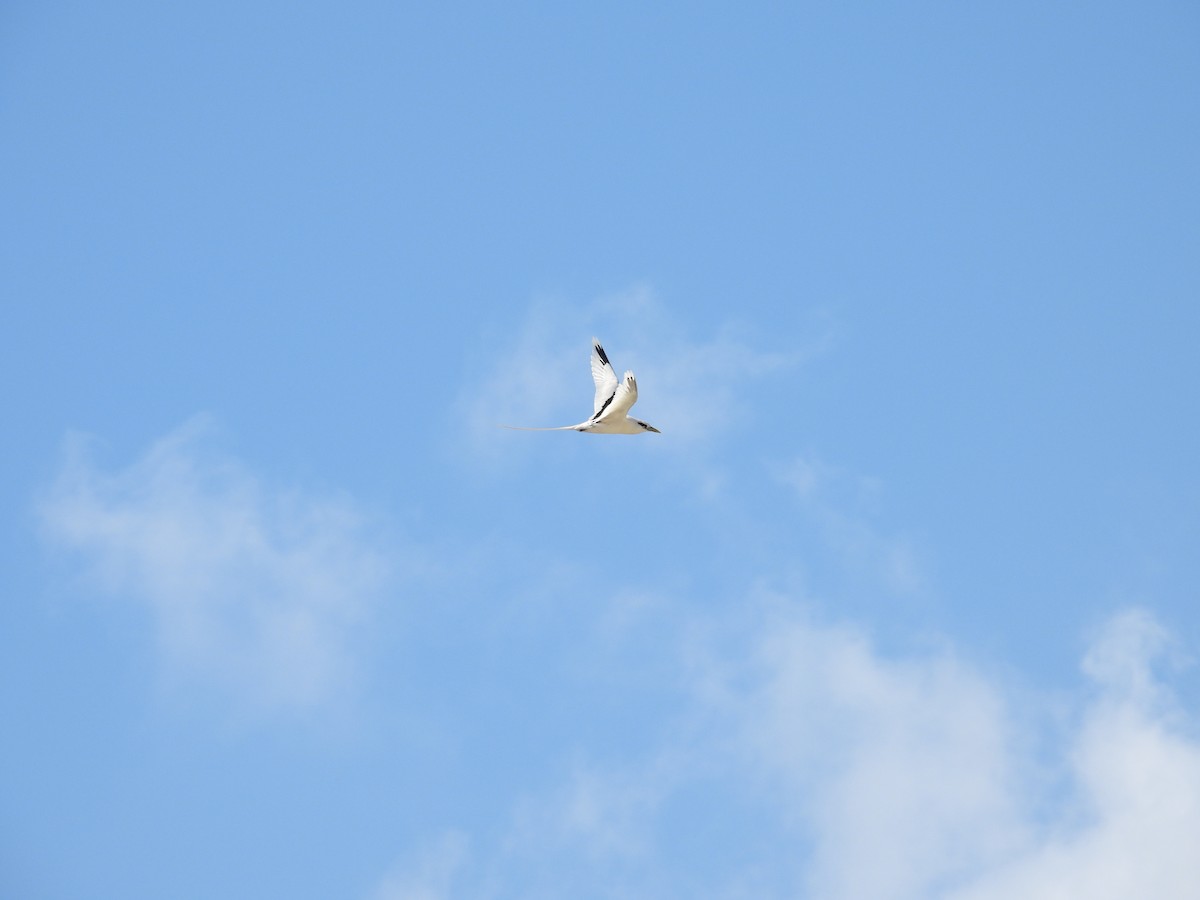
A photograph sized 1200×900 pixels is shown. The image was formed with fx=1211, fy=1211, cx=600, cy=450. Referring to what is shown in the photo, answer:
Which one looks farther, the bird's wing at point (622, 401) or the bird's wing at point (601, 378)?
the bird's wing at point (601, 378)

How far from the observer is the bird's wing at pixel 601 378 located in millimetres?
39656

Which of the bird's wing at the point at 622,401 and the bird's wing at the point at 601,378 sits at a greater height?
the bird's wing at the point at 601,378

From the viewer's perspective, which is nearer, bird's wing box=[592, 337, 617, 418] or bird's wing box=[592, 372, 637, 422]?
bird's wing box=[592, 372, 637, 422]

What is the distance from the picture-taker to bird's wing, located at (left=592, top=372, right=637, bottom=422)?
3716cm

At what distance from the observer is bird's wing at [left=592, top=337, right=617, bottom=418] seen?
1561 inches

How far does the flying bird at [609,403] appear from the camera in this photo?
37.3 meters

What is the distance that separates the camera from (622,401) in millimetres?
37500

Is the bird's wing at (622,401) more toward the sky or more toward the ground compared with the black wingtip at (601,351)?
more toward the ground

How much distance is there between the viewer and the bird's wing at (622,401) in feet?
122

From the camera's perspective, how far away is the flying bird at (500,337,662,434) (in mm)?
37344

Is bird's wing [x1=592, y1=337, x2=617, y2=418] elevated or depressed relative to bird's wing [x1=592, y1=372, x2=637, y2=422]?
elevated

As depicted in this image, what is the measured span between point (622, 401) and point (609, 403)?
137 centimetres

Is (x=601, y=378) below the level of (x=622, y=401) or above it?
above

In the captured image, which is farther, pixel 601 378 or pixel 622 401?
pixel 601 378
